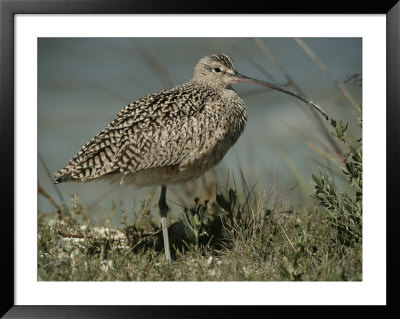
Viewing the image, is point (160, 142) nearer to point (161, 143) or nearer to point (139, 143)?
point (161, 143)

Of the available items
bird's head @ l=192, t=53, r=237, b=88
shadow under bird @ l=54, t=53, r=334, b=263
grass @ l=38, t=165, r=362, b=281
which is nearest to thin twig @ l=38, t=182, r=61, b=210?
grass @ l=38, t=165, r=362, b=281

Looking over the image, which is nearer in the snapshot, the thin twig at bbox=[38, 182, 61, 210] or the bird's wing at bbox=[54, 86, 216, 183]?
the bird's wing at bbox=[54, 86, 216, 183]

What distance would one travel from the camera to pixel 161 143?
5.39m

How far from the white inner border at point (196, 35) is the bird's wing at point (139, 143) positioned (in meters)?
0.80

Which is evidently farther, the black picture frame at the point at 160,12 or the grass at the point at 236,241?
the grass at the point at 236,241

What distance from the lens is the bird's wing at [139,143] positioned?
5.34 meters

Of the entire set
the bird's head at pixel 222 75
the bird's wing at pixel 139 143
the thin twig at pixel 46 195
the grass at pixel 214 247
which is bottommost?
the grass at pixel 214 247

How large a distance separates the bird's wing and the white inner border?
796 mm

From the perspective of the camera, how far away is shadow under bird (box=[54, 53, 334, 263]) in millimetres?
5352

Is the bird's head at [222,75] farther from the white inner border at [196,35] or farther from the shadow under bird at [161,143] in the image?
the white inner border at [196,35]

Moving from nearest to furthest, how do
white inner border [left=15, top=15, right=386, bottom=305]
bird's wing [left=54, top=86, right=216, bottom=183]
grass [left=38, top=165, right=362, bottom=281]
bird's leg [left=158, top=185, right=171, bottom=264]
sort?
white inner border [left=15, top=15, right=386, bottom=305], grass [left=38, top=165, right=362, bottom=281], bird's wing [left=54, top=86, right=216, bottom=183], bird's leg [left=158, top=185, right=171, bottom=264]

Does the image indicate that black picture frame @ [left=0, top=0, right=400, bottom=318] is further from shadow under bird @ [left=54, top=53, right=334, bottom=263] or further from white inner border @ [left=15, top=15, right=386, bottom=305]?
shadow under bird @ [left=54, top=53, right=334, bottom=263]

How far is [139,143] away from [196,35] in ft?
3.90

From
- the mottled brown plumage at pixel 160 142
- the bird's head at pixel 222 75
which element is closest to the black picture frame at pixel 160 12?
the mottled brown plumage at pixel 160 142
